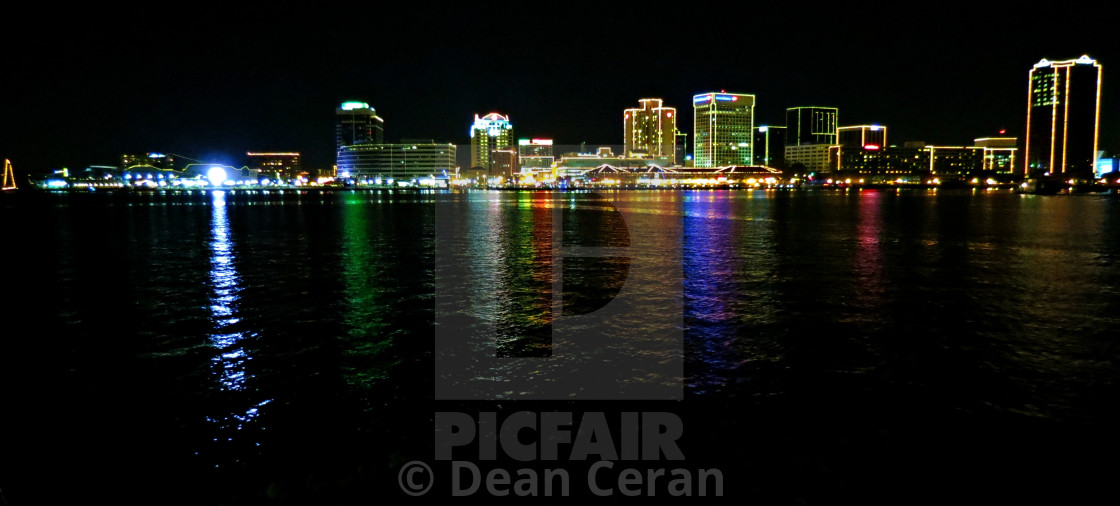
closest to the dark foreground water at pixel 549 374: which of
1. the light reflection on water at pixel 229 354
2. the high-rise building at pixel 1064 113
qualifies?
the light reflection on water at pixel 229 354

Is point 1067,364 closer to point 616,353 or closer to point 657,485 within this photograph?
point 616,353

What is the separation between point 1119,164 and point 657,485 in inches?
8523

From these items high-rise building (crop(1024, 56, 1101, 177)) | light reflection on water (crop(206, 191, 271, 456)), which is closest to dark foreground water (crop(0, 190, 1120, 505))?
light reflection on water (crop(206, 191, 271, 456))

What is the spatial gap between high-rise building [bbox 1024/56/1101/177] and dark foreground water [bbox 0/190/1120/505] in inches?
7511

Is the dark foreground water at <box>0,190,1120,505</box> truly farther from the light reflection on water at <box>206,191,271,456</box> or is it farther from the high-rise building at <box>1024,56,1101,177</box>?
the high-rise building at <box>1024,56,1101,177</box>

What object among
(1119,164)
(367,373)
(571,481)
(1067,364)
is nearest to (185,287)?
(367,373)

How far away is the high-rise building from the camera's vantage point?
172375mm

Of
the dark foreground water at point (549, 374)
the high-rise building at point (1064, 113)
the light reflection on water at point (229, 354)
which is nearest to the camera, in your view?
the dark foreground water at point (549, 374)

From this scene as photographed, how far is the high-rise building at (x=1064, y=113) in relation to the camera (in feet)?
566

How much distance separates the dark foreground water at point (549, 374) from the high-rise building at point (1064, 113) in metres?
191

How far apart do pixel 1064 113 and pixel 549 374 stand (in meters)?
216

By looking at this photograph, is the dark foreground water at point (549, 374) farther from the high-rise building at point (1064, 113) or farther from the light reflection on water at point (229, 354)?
the high-rise building at point (1064, 113)

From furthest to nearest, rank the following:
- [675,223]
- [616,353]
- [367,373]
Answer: [675,223] → [616,353] → [367,373]

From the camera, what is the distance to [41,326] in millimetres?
12875
